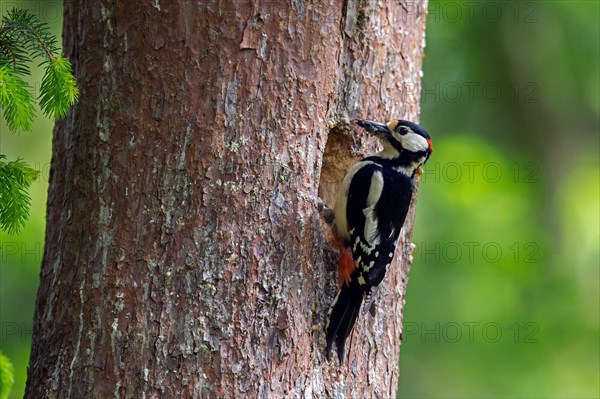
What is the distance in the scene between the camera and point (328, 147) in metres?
4.30

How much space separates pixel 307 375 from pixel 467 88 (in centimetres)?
497

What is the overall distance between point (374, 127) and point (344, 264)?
0.70 meters

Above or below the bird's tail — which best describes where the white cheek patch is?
above

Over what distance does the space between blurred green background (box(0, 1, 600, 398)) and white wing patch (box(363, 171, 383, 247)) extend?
3.01 m

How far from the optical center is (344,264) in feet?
12.5

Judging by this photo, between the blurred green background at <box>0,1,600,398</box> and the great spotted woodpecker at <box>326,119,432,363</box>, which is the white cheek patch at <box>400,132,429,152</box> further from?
the blurred green background at <box>0,1,600,398</box>

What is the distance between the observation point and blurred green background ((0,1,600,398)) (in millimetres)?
7137

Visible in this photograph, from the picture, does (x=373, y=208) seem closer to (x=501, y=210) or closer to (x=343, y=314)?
(x=343, y=314)

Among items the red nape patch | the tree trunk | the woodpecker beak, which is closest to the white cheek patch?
the woodpecker beak

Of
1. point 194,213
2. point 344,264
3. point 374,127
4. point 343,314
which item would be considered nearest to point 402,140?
point 374,127

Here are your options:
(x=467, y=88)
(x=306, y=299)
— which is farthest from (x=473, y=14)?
(x=306, y=299)

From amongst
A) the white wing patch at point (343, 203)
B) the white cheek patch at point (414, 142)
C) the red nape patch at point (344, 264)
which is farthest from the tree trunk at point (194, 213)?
the white cheek patch at point (414, 142)

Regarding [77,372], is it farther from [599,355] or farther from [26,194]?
[599,355]

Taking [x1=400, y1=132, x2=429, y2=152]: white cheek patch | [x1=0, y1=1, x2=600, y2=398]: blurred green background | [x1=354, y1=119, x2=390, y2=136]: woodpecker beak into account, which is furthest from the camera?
[x1=0, y1=1, x2=600, y2=398]: blurred green background
